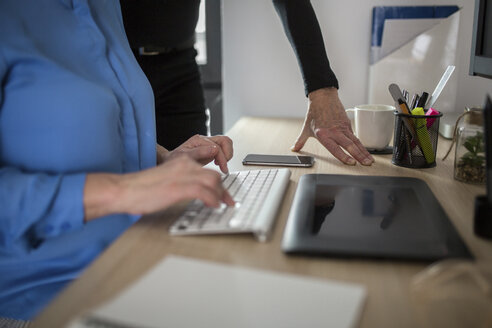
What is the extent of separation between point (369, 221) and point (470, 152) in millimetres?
317

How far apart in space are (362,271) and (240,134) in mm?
906

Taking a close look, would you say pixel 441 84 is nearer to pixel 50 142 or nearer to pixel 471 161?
pixel 471 161

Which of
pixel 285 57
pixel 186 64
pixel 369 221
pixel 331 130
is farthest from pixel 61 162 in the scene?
pixel 285 57

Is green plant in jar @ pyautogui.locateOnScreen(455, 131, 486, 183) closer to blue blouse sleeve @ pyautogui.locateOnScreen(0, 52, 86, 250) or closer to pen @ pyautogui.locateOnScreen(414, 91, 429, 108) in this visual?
pen @ pyautogui.locateOnScreen(414, 91, 429, 108)

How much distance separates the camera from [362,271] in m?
0.55

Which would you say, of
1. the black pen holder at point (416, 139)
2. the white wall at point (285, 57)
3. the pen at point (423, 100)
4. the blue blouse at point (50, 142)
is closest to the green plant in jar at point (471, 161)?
the black pen holder at point (416, 139)

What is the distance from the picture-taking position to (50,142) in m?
0.70

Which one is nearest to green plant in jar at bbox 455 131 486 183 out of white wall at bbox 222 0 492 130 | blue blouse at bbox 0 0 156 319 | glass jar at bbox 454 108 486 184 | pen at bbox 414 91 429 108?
glass jar at bbox 454 108 486 184

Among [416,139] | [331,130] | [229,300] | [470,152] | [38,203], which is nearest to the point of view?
[229,300]

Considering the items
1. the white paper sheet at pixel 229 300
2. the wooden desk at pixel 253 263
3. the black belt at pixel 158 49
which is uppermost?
the black belt at pixel 158 49

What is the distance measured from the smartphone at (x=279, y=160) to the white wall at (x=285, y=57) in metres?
0.61

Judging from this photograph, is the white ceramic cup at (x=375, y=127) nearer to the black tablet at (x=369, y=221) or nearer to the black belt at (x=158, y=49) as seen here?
the black tablet at (x=369, y=221)

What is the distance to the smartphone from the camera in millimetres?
1052

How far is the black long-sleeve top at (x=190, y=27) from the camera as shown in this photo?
4.21ft
